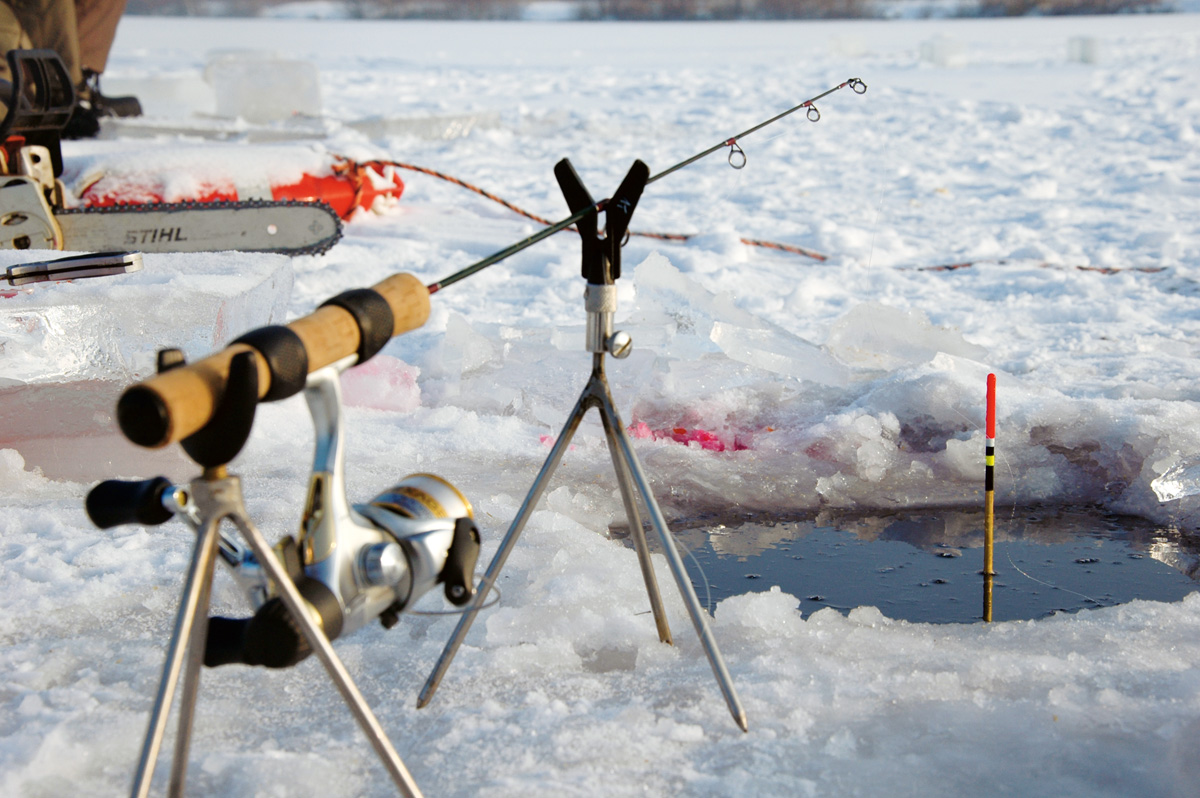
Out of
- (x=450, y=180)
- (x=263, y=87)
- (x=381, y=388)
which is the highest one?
(x=263, y=87)

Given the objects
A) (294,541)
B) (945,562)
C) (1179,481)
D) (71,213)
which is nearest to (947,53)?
(71,213)

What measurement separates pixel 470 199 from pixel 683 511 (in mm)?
5882

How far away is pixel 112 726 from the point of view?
2041 mm

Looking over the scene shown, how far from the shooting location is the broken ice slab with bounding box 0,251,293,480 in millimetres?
3209

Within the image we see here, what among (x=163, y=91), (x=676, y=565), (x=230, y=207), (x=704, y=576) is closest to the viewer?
(x=676, y=565)

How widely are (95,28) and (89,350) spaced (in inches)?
284

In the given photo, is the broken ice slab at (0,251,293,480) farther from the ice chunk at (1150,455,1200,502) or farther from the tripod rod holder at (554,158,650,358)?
the ice chunk at (1150,455,1200,502)

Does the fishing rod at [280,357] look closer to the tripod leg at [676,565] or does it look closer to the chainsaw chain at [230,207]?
the tripod leg at [676,565]

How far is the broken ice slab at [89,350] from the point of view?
3209 mm

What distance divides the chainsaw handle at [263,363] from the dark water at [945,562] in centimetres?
133

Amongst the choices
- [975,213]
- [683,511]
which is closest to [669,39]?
[975,213]

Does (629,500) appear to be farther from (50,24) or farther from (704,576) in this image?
(50,24)

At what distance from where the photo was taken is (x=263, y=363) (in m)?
1.34

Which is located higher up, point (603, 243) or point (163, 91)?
point (163, 91)
